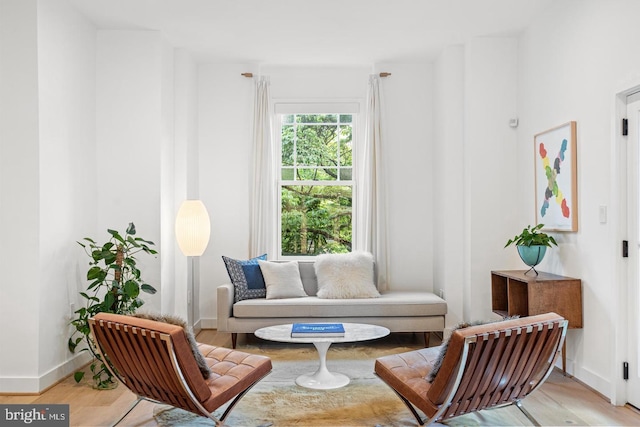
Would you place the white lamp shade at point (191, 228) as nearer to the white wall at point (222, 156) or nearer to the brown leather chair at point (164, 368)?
the white wall at point (222, 156)

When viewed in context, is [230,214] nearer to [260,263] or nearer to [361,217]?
[260,263]

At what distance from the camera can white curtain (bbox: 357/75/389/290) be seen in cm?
619

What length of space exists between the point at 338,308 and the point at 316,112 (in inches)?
92.7

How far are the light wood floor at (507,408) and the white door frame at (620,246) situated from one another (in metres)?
0.19

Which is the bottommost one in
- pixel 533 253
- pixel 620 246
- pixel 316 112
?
pixel 533 253

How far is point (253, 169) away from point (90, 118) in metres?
1.86

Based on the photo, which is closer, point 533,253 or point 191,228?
point 533,253

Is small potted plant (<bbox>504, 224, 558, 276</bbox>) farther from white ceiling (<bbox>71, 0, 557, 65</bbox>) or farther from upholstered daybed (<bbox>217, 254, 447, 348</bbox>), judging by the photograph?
white ceiling (<bbox>71, 0, 557, 65</bbox>)

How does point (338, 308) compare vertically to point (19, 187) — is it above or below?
below

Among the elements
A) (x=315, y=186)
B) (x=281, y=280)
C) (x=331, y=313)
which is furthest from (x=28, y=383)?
(x=315, y=186)

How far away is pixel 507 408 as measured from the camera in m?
3.63

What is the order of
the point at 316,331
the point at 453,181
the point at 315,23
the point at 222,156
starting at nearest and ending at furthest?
the point at 316,331, the point at 315,23, the point at 453,181, the point at 222,156

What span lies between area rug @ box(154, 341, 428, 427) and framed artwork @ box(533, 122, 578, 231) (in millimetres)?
1898

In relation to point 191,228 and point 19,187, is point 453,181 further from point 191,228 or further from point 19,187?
point 19,187
